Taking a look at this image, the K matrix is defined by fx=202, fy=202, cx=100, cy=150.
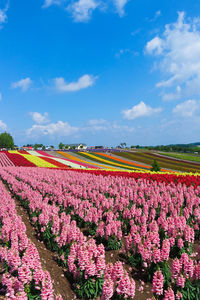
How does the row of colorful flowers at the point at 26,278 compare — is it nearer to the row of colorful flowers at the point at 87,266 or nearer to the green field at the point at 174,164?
the row of colorful flowers at the point at 87,266

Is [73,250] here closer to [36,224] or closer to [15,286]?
[15,286]

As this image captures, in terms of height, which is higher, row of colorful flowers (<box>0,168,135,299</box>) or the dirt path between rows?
row of colorful flowers (<box>0,168,135,299</box>)

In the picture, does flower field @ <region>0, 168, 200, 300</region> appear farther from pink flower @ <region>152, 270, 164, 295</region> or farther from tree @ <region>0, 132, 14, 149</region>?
tree @ <region>0, 132, 14, 149</region>

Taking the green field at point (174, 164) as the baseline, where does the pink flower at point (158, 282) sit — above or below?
above

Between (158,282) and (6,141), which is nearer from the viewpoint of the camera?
(158,282)

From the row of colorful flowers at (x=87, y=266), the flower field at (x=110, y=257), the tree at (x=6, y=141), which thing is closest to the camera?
the row of colorful flowers at (x=87, y=266)

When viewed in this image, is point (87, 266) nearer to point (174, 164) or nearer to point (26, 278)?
point (26, 278)

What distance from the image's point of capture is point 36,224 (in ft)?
31.8

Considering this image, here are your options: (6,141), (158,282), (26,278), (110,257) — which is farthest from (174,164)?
(6,141)

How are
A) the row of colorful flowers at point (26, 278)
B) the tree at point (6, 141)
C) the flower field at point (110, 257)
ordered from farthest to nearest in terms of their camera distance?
the tree at point (6, 141) → the flower field at point (110, 257) → the row of colorful flowers at point (26, 278)

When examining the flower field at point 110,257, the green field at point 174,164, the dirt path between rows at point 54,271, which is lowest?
the green field at point 174,164

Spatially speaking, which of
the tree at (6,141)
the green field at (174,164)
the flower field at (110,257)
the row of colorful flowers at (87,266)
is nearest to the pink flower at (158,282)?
the flower field at (110,257)

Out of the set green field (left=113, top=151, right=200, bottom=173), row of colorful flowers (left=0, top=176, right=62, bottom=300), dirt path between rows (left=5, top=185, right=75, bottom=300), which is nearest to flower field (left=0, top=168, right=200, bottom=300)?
row of colorful flowers (left=0, top=176, right=62, bottom=300)

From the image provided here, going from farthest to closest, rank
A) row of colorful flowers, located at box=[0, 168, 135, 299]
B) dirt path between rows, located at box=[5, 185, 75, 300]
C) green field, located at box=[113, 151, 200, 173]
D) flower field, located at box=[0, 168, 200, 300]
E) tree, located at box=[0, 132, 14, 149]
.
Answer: tree, located at box=[0, 132, 14, 149] < green field, located at box=[113, 151, 200, 173] < dirt path between rows, located at box=[5, 185, 75, 300] < flower field, located at box=[0, 168, 200, 300] < row of colorful flowers, located at box=[0, 168, 135, 299]
